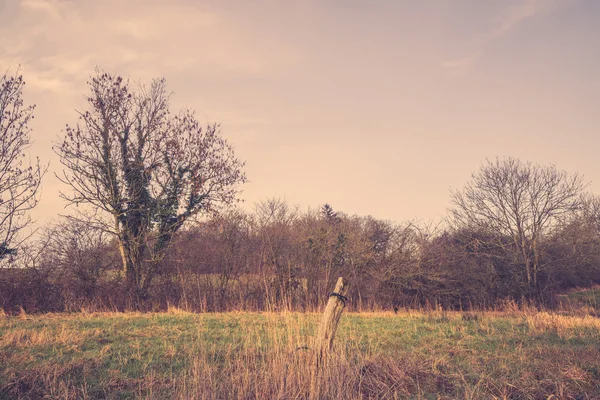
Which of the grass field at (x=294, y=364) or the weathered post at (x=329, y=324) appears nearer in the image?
the grass field at (x=294, y=364)

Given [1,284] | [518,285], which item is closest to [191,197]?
[1,284]

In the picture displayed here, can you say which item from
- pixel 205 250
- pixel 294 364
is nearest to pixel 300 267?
pixel 205 250

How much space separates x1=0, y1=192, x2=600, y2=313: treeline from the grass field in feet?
18.5

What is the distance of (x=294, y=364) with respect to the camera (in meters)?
5.08

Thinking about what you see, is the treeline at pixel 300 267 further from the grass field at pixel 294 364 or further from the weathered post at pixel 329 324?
the weathered post at pixel 329 324

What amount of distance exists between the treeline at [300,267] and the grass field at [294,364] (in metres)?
5.64

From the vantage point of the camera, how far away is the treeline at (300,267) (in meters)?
16.0

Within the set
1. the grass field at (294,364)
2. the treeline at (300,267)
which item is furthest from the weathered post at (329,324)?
the treeline at (300,267)

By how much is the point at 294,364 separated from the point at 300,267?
14.4 m

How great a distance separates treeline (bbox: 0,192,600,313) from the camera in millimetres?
15969

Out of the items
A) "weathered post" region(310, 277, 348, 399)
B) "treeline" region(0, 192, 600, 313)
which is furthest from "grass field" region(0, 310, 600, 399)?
"treeline" region(0, 192, 600, 313)

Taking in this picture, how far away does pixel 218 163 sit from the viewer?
19281mm

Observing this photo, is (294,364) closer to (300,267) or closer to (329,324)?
(329,324)

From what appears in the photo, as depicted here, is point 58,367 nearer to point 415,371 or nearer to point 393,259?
point 415,371
